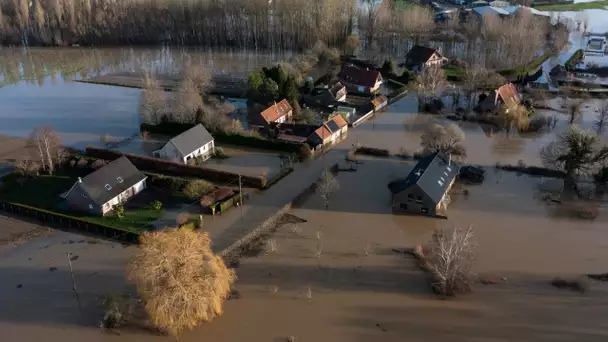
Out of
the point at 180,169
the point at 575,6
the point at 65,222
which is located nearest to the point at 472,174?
the point at 180,169

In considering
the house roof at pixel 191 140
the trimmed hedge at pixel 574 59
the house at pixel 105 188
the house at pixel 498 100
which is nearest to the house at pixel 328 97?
the house at pixel 498 100

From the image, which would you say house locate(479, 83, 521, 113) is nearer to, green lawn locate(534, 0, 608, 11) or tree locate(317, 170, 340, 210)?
tree locate(317, 170, 340, 210)

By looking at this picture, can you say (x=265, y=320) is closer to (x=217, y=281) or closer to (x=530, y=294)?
(x=217, y=281)

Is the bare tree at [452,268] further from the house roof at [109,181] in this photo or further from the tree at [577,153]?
the house roof at [109,181]

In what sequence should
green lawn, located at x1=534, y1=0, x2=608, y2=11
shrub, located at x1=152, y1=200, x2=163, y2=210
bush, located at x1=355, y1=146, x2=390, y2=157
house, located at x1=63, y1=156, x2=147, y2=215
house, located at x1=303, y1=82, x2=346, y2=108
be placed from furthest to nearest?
green lawn, located at x1=534, y1=0, x2=608, y2=11
house, located at x1=303, y1=82, x2=346, y2=108
bush, located at x1=355, y1=146, x2=390, y2=157
shrub, located at x1=152, y1=200, x2=163, y2=210
house, located at x1=63, y1=156, x2=147, y2=215

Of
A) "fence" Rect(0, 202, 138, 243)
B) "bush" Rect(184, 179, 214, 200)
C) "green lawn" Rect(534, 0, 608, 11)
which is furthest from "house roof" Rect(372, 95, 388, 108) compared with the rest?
"green lawn" Rect(534, 0, 608, 11)

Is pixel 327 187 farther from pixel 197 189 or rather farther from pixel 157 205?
pixel 157 205

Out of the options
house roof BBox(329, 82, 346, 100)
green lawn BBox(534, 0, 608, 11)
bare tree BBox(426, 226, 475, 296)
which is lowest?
bare tree BBox(426, 226, 475, 296)
